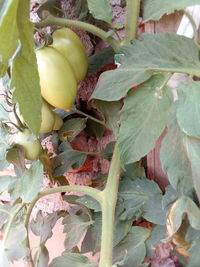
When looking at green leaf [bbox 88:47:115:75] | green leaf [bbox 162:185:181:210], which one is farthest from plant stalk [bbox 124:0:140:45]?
green leaf [bbox 162:185:181:210]

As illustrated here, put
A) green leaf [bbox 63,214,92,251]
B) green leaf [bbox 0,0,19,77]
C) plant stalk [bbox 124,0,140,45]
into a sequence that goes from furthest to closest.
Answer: green leaf [bbox 63,214,92,251] → plant stalk [bbox 124,0,140,45] → green leaf [bbox 0,0,19,77]

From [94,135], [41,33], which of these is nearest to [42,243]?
[94,135]

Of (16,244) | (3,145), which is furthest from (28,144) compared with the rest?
(16,244)

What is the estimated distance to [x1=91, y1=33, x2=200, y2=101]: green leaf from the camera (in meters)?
0.44

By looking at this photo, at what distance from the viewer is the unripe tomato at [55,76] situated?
0.50 m

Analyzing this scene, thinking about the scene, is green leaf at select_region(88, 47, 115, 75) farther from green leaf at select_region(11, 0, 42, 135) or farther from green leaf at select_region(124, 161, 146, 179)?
green leaf at select_region(11, 0, 42, 135)

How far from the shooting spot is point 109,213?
512 millimetres

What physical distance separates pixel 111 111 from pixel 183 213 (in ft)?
0.61

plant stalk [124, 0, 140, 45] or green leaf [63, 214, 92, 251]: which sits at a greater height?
plant stalk [124, 0, 140, 45]

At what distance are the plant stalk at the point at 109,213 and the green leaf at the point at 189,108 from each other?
0.47 ft

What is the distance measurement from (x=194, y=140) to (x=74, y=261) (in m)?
0.26

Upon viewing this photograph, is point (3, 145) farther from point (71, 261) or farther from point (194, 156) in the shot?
point (194, 156)

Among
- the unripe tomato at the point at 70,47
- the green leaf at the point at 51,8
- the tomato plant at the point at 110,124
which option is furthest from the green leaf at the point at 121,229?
the green leaf at the point at 51,8

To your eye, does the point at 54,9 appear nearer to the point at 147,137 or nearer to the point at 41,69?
the point at 41,69
